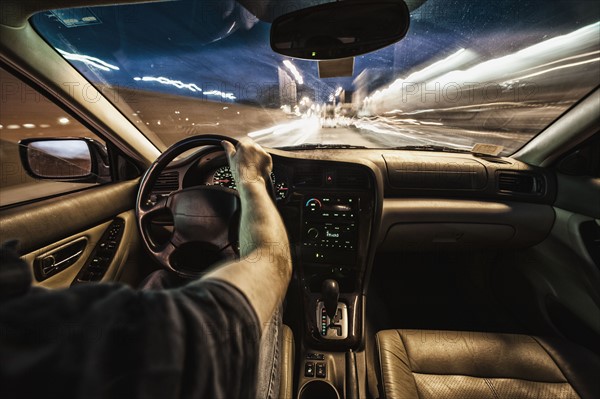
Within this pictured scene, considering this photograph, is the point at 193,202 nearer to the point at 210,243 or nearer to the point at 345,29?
the point at 210,243

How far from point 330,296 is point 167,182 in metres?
1.47

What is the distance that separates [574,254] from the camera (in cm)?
226

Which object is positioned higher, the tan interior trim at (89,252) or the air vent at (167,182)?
the air vent at (167,182)

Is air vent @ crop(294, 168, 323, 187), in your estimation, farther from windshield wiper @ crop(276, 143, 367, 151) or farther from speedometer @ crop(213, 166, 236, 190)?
speedometer @ crop(213, 166, 236, 190)

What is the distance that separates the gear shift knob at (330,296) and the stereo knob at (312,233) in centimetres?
35

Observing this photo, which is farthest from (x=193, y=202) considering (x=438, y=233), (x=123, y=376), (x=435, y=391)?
(x=438, y=233)

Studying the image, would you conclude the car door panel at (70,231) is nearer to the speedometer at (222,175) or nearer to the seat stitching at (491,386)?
the speedometer at (222,175)

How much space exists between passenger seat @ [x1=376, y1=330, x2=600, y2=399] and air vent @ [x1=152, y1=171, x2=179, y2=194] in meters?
1.79

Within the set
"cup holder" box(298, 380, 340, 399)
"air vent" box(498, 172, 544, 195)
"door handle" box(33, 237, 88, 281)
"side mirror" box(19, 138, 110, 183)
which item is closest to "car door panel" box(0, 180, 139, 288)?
"door handle" box(33, 237, 88, 281)

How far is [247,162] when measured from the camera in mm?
1393

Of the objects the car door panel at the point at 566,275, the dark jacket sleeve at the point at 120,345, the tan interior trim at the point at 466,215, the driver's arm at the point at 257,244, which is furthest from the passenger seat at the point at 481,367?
the dark jacket sleeve at the point at 120,345

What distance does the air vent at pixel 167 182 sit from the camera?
7.18ft

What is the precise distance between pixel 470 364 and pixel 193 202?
1839 mm

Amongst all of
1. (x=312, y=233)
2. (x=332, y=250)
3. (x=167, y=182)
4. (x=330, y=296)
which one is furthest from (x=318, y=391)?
(x=167, y=182)
